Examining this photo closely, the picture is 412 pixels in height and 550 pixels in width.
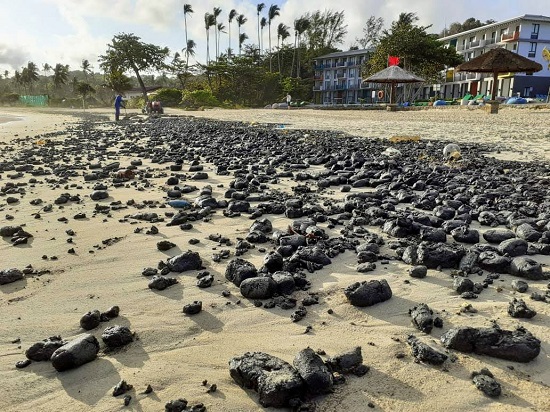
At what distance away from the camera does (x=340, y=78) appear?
246 ft

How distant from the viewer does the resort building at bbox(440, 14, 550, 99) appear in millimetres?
54125

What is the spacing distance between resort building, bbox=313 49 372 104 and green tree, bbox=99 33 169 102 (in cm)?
3156

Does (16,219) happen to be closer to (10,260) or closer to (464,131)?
(10,260)

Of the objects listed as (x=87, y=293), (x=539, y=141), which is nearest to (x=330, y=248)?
(x=87, y=293)

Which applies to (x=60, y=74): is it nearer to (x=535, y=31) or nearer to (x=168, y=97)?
(x=168, y=97)

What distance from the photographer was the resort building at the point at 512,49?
54.1 meters

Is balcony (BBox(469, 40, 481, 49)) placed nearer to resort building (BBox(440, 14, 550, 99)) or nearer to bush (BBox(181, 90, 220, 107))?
resort building (BBox(440, 14, 550, 99))

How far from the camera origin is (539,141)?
1131cm

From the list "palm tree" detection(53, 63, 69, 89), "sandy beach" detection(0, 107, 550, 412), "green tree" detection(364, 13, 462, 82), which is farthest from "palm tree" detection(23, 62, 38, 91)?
"sandy beach" detection(0, 107, 550, 412)

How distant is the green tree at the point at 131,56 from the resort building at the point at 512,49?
38.0m

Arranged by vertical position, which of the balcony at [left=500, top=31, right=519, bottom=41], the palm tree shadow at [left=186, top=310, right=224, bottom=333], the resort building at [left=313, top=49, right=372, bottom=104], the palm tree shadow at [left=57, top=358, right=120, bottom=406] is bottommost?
the palm tree shadow at [left=57, top=358, right=120, bottom=406]

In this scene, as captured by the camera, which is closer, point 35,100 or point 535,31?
point 535,31

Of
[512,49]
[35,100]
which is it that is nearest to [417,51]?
[512,49]

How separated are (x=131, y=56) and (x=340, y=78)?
121 ft
